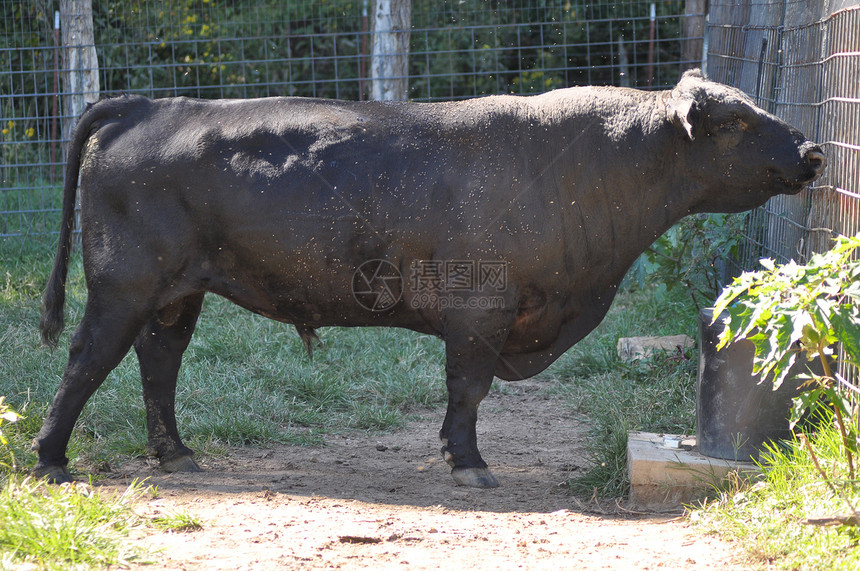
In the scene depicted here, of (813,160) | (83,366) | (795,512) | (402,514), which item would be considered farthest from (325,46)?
(795,512)

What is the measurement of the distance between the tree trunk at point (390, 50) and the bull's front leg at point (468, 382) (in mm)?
4559

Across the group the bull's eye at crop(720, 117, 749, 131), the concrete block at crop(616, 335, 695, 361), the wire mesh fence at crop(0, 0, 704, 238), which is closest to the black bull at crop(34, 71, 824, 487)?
the bull's eye at crop(720, 117, 749, 131)

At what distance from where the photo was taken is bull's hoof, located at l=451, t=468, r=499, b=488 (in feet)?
13.5

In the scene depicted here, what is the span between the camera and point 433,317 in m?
4.13

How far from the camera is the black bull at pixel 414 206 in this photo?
156 inches

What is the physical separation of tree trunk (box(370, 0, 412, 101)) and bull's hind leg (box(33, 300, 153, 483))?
15.2 feet

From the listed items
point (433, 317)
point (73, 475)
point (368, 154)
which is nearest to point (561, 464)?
point (433, 317)

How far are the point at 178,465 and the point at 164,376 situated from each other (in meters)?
0.45

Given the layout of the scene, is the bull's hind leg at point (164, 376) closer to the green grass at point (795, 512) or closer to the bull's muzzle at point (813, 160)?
the green grass at point (795, 512)

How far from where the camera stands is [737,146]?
3.96 metres

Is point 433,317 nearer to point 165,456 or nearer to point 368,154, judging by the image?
point 368,154

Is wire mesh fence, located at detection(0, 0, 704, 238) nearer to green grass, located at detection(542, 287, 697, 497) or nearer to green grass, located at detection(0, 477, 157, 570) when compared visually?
green grass, located at detection(542, 287, 697, 497)

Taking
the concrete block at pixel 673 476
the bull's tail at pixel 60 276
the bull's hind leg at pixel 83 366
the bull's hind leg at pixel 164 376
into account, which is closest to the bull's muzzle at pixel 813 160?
the concrete block at pixel 673 476

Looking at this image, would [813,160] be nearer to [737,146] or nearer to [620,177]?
[737,146]
